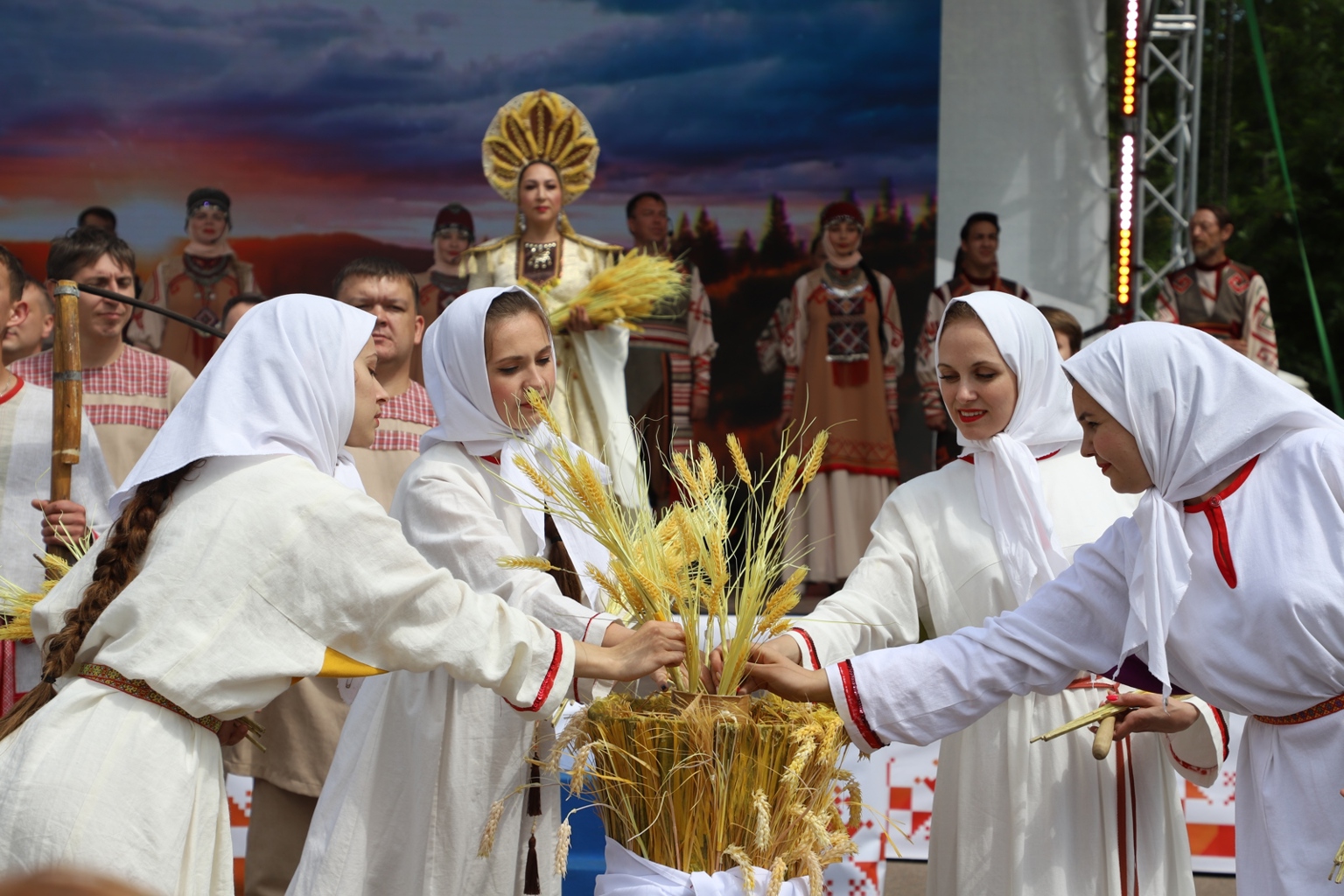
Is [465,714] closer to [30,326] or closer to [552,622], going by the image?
[552,622]

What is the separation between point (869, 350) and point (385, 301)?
3.93 meters

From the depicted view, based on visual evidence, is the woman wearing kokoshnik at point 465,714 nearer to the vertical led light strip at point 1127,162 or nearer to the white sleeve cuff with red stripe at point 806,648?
the white sleeve cuff with red stripe at point 806,648

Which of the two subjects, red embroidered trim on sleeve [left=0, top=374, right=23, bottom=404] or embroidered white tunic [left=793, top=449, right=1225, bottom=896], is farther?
red embroidered trim on sleeve [left=0, top=374, right=23, bottom=404]

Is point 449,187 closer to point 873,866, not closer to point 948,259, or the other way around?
point 948,259

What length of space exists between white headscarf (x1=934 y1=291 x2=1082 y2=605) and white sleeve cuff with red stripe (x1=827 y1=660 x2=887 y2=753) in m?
0.55

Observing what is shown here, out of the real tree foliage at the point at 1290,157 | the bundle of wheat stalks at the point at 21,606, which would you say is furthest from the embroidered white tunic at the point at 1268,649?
the real tree foliage at the point at 1290,157

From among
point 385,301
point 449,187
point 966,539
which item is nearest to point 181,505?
point 966,539

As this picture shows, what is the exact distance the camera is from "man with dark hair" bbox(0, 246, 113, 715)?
158 inches

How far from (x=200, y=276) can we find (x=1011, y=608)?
708cm

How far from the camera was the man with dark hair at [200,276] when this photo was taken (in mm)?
8562

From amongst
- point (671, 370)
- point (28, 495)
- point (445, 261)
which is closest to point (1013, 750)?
point (28, 495)

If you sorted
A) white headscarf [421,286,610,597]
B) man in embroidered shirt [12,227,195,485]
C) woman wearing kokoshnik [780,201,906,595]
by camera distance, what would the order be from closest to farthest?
white headscarf [421,286,610,597]
man in embroidered shirt [12,227,195,485]
woman wearing kokoshnik [780,201,906,595]

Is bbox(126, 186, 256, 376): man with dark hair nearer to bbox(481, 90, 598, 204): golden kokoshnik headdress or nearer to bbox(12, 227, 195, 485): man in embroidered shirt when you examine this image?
bbox(481, 90, 598, 204): golden kokoshnik headdress

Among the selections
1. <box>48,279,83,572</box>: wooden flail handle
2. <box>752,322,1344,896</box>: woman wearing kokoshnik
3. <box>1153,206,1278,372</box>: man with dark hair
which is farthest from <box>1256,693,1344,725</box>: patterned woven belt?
<box>1153,206,1278,372</box>: man with dark hair
